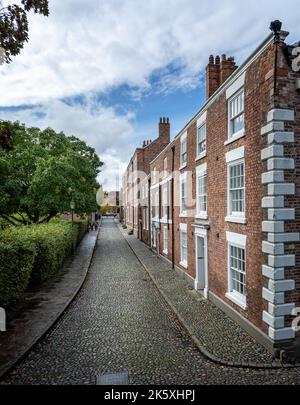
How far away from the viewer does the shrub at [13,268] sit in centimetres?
990

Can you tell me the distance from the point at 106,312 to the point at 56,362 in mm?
3849

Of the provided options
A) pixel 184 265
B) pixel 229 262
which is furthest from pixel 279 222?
pixel 184 265

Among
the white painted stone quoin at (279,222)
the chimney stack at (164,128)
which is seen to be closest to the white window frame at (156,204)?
the chimney stack at (164,128)

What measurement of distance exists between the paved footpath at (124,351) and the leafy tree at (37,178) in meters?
→ 10.6

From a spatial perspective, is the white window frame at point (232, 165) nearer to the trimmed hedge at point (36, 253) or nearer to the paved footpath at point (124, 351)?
the paved footpath at point (124, 351)

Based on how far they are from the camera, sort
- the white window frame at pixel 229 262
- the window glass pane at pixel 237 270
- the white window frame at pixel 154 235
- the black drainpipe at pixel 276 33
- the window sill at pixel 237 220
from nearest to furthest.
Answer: the black drainpipe at pixel 276 33 → the window sill at pixel 237 220 → the white window frame at pixel 229 262 → the window glass pane at pixel 237 270 → the white window frame at pixel 154 235

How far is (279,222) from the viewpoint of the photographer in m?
7.51

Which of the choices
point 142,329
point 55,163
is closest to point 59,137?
point 55,163

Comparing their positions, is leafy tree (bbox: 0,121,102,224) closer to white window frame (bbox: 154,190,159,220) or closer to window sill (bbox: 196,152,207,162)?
white window frame (bbox: 154,190,159,220)

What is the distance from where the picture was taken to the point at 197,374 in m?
6.80

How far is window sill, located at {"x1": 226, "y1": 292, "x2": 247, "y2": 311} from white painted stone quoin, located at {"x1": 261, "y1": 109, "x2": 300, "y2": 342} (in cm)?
166

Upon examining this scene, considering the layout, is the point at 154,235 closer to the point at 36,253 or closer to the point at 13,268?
the point at 36,253

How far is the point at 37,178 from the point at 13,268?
11041mm

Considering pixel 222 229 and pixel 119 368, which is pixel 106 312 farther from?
pixel 222 229
